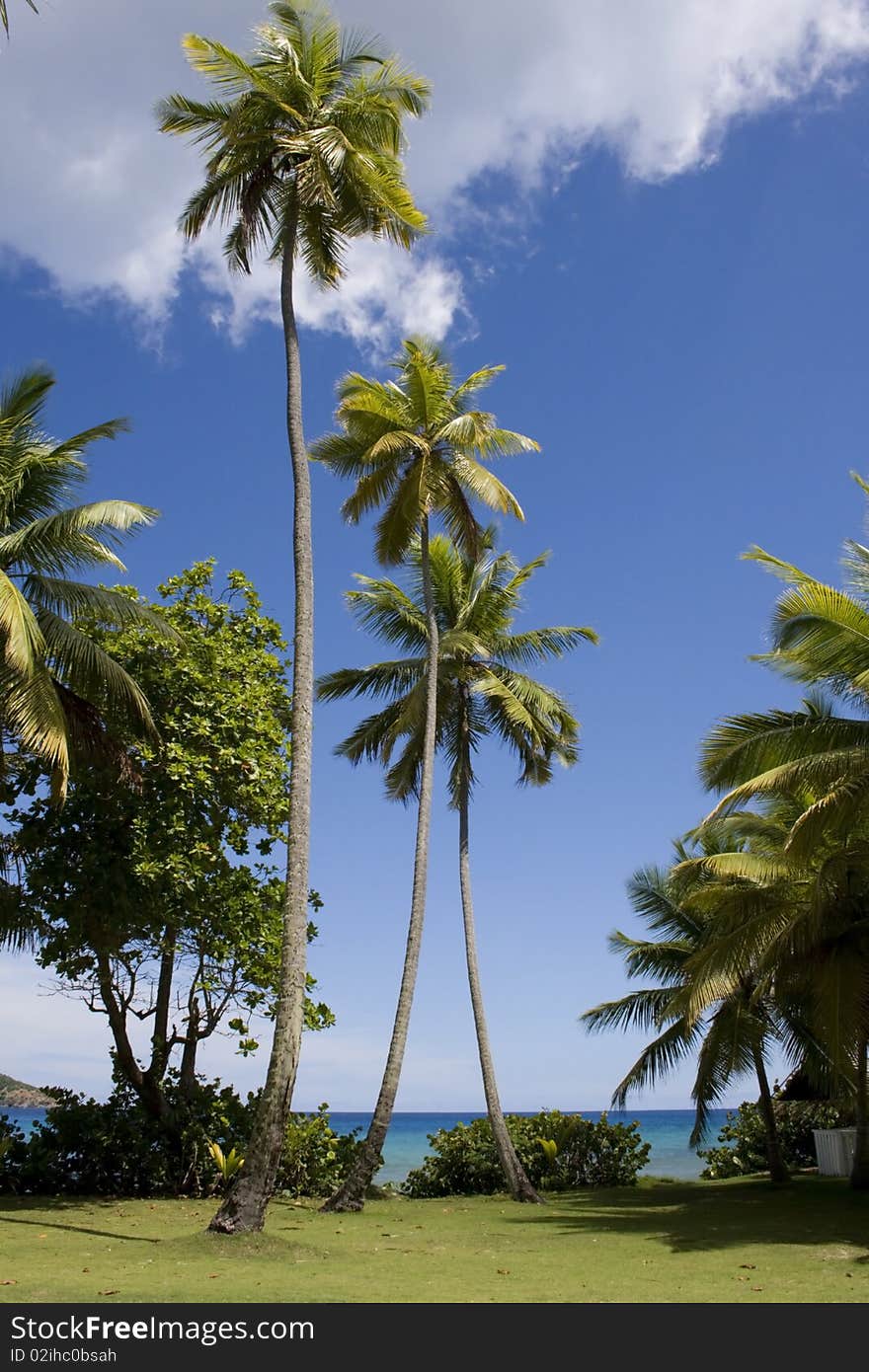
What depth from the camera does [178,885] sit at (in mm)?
16094

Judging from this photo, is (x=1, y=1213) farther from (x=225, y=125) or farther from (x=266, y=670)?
(x=225, y=125)

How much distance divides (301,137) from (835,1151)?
67.5 feet

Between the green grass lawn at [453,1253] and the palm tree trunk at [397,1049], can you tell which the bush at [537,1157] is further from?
the palm tree trunk at [397,1049]

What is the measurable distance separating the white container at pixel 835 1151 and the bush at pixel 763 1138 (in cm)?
162

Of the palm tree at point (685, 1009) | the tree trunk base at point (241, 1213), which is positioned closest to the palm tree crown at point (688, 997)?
the palm tree at point (685, 1009)

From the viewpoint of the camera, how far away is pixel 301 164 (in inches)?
563

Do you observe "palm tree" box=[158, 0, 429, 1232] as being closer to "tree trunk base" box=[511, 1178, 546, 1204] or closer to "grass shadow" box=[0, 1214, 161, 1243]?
"grass shadow" box=[0, 1214, 161, 1243]

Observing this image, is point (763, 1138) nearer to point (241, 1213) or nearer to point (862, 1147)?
point (862, 1147)

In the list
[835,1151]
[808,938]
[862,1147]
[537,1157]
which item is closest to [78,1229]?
[808,938]

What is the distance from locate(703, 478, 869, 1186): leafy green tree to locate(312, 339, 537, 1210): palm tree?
5.58m

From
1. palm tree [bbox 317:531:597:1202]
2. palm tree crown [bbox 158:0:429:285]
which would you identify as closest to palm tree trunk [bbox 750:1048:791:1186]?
palm tree [bbox 317:531:597:1202]
